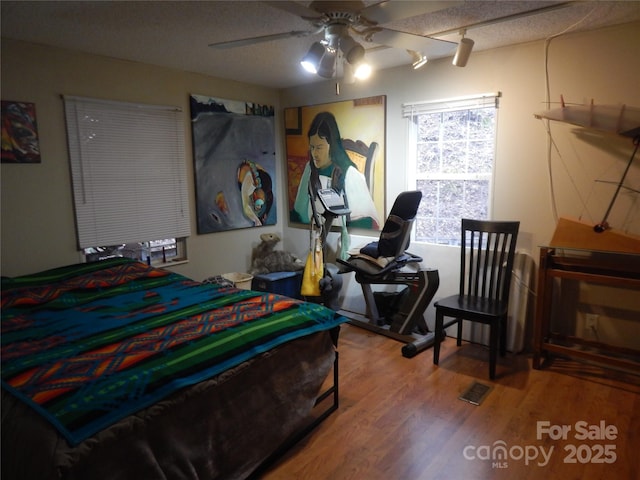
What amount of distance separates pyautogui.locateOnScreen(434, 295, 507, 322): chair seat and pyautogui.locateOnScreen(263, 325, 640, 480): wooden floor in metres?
0.41

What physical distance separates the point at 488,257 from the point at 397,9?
1.91 m

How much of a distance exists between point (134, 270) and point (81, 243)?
59cm

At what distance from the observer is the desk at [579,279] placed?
255cm

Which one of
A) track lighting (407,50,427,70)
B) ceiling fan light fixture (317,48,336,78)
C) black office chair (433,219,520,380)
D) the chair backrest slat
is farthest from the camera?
the chair backrest slat

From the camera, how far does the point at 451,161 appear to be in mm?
3344

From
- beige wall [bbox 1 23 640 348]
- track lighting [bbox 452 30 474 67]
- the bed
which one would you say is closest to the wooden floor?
the bed

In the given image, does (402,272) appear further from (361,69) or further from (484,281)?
(361,69)

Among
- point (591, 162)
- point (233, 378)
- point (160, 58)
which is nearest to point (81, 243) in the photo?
point (160, 58)

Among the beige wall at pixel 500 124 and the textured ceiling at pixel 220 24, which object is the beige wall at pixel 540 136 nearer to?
the beige wall at pixel 500 124

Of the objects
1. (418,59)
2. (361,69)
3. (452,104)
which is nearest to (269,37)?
(361,69)

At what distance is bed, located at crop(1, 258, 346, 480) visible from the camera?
126 centimetres

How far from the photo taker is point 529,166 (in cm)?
296

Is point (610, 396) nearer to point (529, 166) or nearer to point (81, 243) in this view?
point (529, 166)

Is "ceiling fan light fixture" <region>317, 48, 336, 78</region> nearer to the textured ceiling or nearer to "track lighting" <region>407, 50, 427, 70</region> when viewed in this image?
the textured ceiling
